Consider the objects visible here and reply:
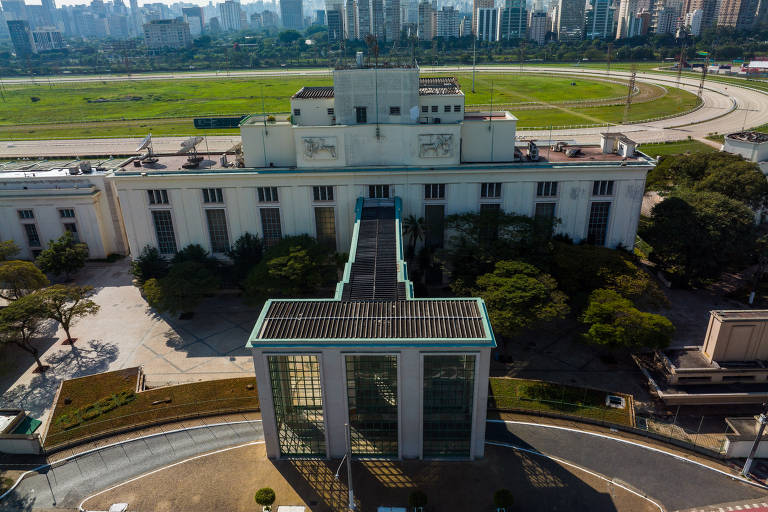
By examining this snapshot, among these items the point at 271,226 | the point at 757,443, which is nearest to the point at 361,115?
the point at 271,226

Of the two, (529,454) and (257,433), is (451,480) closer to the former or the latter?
(529,454)

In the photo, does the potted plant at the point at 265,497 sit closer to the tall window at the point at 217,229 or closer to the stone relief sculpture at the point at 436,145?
the tall window at the point at 217,229

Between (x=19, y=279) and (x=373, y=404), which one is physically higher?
(x=19, y=279)

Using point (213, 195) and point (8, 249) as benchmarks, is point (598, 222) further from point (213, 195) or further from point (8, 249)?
point (8, 249)

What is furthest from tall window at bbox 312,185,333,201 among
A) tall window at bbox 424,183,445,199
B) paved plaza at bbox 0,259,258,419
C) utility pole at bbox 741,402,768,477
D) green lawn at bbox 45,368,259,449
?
utility pole at bbox 741,402,768,477

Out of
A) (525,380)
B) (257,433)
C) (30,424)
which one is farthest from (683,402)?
(30,424)

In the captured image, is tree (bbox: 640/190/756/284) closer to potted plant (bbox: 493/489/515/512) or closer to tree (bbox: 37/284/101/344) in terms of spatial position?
potted plant (bbox: 493/489/515/512)
